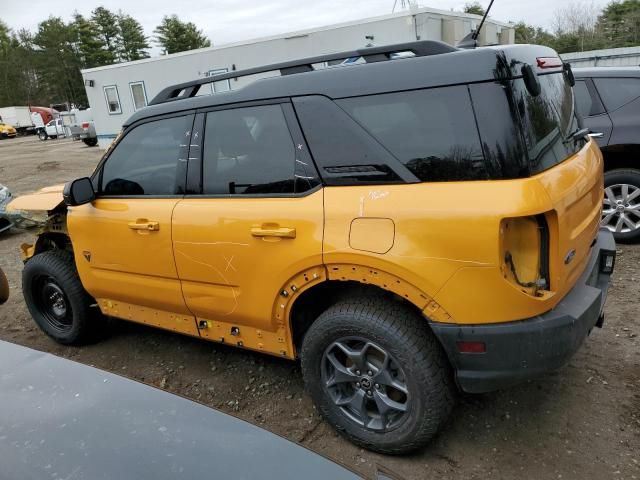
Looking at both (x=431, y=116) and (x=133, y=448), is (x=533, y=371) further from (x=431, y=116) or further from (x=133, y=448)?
(x=133, y=448)

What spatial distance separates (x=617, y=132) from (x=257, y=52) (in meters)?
10.4

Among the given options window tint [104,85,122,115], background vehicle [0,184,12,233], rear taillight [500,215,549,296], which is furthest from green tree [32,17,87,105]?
rear taillight [500,215,549,296]

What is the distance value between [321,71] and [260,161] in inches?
22.3

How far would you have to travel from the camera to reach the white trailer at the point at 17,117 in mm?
44281

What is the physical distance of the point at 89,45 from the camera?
210 feet

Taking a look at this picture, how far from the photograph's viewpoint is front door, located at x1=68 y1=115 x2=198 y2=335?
3.03 meters

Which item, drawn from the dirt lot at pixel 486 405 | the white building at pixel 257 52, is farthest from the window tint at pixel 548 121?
the white building at pixel 257 52

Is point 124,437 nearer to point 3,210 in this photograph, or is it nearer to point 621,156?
point 621,156

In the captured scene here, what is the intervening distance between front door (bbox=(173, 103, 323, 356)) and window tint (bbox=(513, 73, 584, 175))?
0.97m

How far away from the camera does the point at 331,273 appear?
7.95 feet

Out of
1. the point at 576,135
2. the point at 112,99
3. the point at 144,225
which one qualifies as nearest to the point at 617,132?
the point at 576,135

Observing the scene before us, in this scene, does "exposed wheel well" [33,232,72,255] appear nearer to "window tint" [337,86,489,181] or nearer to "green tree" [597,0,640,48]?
"window tint" [337,86,489,181]

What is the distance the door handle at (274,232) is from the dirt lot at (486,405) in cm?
90

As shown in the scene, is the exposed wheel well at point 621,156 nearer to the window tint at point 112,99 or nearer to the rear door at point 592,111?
the rear door at point 592,111
